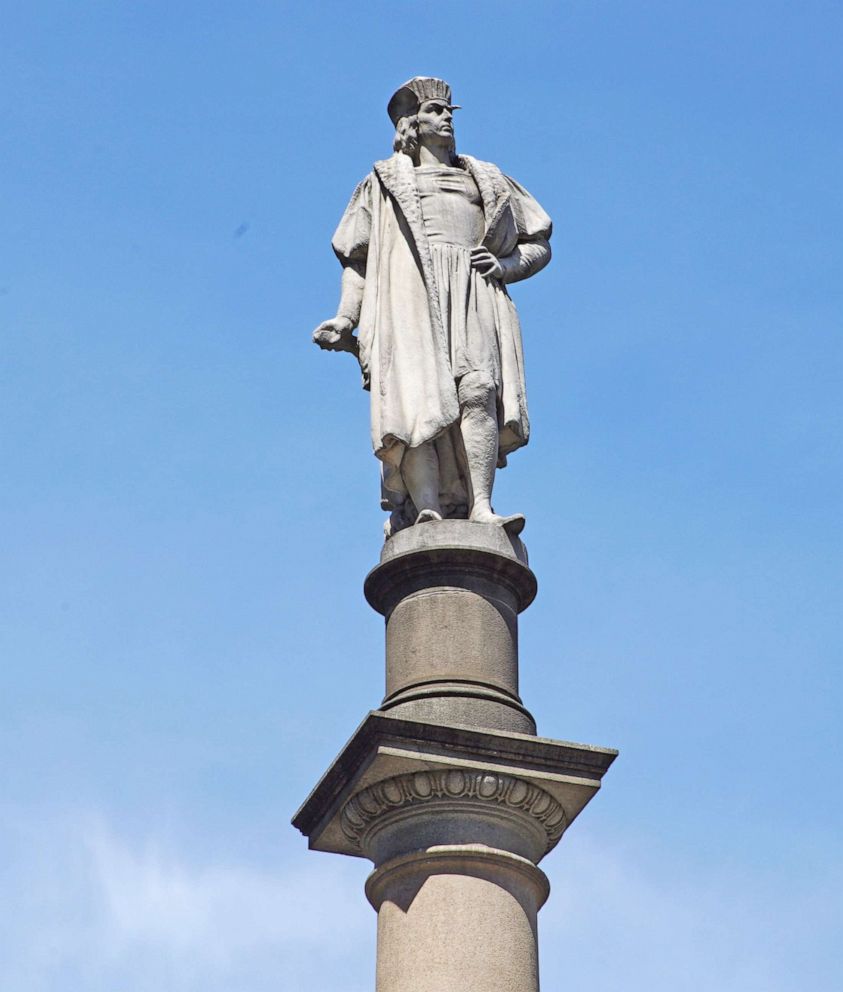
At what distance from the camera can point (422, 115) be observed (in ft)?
47.9

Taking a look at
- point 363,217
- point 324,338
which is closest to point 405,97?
point 363,217

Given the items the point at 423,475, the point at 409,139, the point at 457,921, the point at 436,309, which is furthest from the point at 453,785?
the point at 409,139

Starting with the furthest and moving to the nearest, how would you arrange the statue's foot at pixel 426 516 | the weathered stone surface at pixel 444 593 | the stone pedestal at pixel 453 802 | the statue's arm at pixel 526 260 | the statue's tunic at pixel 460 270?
the statue's arm at pixel 526 260
the statue's tunic at pixel 460 270
the statue's foot at pixel 426 516
the weathered stone surface at pixel 444 593
the stone pedestal at pixel 453 802

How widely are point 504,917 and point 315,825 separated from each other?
153 centimetres

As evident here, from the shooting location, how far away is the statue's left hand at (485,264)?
14047 millimetres

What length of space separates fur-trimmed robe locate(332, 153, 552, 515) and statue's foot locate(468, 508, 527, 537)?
0.39 meters

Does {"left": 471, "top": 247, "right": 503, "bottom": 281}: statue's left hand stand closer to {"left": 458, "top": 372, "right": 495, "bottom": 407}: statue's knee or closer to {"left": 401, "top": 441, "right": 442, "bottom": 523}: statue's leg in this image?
{"left": 458, "top": 372, "right": 495, "bottom": 407}: statue's knee

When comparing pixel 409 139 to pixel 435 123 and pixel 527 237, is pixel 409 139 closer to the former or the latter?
pixel 435 123

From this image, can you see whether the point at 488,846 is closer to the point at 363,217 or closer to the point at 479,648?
the point at 479,648

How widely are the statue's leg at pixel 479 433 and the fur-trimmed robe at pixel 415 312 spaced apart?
3.9 inches

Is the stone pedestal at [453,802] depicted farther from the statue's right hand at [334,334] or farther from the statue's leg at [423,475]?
the statue's right hand at [334,334]

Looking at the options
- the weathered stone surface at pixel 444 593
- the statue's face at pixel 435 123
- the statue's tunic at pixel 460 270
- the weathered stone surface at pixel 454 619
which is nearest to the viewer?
the weathered stone surface at pixel 444 593

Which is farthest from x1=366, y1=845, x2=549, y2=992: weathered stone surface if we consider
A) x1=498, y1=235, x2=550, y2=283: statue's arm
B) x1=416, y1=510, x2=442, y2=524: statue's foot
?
x1=498, y1=235, x2=550, y2=283: statue's arm

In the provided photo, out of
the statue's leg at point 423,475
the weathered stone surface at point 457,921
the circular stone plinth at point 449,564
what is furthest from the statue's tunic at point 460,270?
the weathered stone surface at point 457,921
